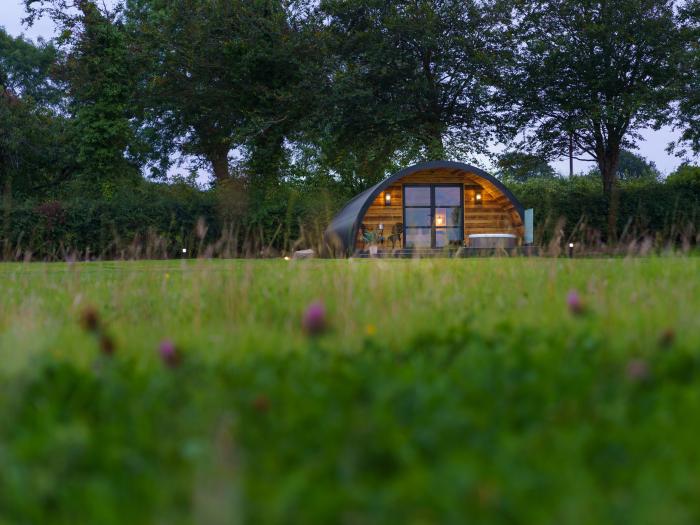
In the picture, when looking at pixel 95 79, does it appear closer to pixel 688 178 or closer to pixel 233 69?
pixel 233 69

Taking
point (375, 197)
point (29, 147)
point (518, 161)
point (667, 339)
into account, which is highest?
point (29, 147)

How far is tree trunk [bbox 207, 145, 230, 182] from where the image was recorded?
2928cm

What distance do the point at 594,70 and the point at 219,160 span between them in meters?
16.1

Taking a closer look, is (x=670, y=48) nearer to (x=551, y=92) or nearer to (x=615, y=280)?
(x=551, y=92)

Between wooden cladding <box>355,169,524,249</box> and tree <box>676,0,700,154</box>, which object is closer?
wooden cladding <box>355,169,524,249</box>

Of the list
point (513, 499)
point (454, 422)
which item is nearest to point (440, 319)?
point (454, 422)

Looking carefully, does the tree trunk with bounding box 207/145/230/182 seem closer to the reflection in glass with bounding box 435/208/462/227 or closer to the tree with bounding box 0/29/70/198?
the tree with bounding box 0/29/70/198

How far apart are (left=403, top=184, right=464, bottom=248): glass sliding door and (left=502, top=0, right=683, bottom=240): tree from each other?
506 centimetres

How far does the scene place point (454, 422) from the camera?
5.47 ft

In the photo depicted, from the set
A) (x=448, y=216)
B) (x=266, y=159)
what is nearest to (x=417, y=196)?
(x=448, y=216)

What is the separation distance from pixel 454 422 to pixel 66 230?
20076 millimetres

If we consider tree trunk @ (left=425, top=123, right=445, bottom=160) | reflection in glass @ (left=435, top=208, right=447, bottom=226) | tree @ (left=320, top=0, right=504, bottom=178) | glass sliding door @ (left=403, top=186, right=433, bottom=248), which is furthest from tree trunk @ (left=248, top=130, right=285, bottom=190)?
reflection in glass @ (left=435, top=208, right=447, bottom=226)

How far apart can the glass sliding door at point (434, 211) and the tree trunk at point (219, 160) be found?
33.6 feet

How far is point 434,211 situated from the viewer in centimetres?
2228
